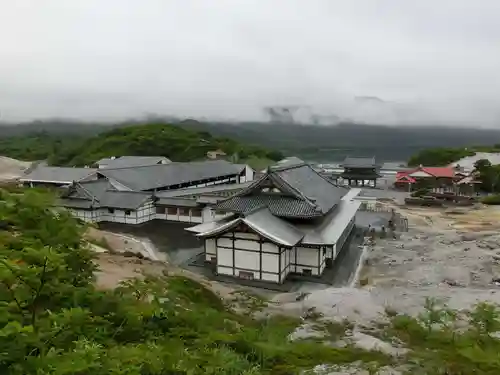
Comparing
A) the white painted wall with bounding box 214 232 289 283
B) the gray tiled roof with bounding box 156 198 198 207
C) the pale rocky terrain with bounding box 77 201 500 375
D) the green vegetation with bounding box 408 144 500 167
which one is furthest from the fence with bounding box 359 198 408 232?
the green vegetation with bounding box 408 144 500 167

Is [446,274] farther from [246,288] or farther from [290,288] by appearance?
[246,288]

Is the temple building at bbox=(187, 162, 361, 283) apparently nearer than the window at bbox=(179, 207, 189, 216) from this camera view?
Yes

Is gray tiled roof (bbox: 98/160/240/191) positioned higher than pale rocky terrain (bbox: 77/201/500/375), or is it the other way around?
gray tiled roof (bbox: 98/160/240/191)

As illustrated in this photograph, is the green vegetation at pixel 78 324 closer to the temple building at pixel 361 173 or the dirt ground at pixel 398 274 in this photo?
the dirt ground at pixel 398 274

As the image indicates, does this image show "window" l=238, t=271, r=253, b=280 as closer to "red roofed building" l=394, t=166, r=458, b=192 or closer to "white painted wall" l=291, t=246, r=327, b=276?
"white painted wall" l=291, t=246, r=327, b=276

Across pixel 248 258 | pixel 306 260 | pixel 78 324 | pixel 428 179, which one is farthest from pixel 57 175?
pixel 78 324

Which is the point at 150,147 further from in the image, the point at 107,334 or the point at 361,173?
the point at 107,334

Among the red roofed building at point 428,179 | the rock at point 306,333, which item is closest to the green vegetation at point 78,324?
the rock at point 306,333
